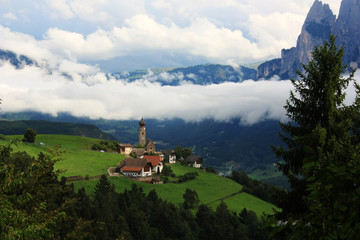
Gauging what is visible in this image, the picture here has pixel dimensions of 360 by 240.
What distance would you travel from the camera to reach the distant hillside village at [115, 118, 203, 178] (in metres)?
119

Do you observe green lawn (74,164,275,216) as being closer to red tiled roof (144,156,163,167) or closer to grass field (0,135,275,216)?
grass field (0,135,275,216)

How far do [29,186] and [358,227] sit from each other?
15.7m

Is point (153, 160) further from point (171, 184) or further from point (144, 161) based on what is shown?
point (171, 184)

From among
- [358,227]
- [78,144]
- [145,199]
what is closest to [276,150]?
Answer: [358,227]

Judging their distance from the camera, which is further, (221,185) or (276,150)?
(221,185)

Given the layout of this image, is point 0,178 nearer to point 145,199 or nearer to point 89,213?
point 89,213

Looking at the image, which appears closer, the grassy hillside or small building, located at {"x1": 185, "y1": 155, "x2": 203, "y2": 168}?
the grassy hillside

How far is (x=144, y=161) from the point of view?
12525cm

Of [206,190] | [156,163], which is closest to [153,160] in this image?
[156,163]

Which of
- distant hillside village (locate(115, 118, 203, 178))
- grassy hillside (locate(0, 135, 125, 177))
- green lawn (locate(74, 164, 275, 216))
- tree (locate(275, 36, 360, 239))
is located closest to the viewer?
tree (locate(275, 36, 360, 239))

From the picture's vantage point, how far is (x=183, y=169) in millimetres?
146375

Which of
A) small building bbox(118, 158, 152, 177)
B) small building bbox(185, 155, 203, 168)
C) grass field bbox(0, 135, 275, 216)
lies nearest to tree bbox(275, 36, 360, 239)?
grass field bbox(0, 135, 275, 216)

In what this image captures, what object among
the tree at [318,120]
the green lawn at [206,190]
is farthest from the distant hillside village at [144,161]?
the tree at [318,120]

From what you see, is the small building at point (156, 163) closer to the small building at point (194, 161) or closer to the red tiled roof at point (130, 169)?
the red tiled roof at point (130, 169)
